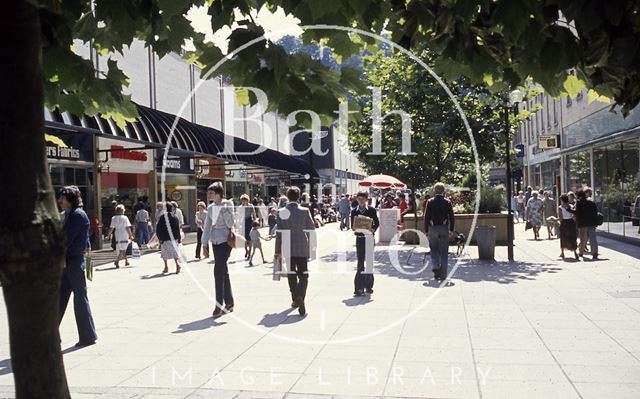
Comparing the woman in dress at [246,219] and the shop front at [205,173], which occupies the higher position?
the shop front at [205,173]

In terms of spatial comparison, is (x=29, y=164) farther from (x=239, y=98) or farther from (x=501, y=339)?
(x=501, y=339)

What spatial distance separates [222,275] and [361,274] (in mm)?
2571

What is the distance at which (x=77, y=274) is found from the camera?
716 cm

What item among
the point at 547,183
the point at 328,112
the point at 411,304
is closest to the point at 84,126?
the point at 411,304

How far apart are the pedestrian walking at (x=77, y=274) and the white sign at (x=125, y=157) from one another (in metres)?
14.6

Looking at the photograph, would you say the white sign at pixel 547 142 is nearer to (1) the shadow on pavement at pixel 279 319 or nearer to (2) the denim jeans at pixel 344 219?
(2) the denim jeans at pixel 344 219

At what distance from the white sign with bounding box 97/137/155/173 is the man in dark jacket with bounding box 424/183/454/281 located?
43.1ft

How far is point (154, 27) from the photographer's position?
447 centimetres

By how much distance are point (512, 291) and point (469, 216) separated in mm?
10474

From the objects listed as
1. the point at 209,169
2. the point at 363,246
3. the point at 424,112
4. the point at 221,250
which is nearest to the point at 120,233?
the point at 221,250

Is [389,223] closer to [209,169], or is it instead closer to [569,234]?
[569,234]

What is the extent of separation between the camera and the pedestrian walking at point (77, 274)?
280 inches

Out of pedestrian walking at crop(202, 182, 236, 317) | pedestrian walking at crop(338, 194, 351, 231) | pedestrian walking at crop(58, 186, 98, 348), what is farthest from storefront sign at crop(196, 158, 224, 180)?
pedestrian walking at crop(58, 186, 98, 348)

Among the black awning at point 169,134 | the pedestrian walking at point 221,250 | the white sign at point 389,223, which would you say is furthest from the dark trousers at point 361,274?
the white sign at point 389,223
